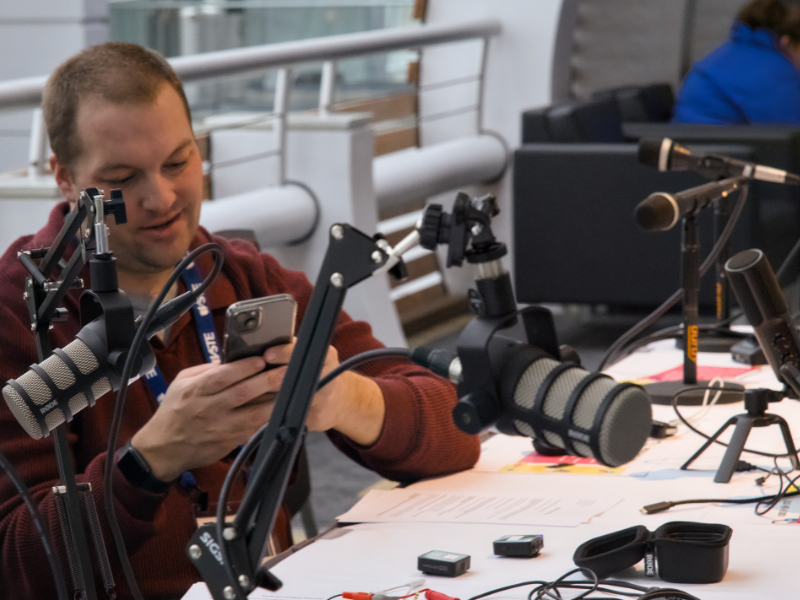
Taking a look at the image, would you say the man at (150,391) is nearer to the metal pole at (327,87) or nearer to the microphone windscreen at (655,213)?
the microphone windscreen at (655,213)

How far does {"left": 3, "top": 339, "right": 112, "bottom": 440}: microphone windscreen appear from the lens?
735mm

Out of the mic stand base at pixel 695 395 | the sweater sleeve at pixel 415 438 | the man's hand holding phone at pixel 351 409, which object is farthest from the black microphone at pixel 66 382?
the mic stand base at pixel 695 395

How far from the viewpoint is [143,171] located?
1.25m

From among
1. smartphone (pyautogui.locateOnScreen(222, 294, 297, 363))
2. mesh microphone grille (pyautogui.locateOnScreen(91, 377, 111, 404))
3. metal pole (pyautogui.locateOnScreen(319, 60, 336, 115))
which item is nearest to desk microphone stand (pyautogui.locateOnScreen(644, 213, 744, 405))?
smartphone (pyautogui.locateOnScreen(222, 294, 297, 363))

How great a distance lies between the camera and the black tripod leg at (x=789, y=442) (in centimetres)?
127

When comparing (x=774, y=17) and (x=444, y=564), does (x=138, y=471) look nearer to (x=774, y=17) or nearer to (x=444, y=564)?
(x=444, y=564)

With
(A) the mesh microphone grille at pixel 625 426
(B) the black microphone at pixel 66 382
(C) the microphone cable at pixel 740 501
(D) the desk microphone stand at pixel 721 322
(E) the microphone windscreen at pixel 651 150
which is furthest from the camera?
(D) the desk microphone stand at pixel 721 322

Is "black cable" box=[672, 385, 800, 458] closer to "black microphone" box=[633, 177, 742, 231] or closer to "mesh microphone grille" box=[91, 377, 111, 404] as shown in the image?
"black microphone" box=[633, 177, 742, 231]

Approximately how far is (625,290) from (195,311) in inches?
123

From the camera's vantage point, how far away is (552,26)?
508cm

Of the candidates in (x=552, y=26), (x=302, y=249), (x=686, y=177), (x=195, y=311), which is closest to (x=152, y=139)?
(x=195, y=311)

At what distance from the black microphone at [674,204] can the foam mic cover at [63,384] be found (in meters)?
0.87

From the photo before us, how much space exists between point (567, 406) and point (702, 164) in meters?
1.12

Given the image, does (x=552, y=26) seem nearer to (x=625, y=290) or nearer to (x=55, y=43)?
(x=625, y=290)
